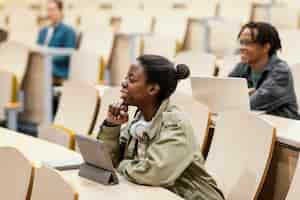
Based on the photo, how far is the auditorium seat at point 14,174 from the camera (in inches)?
80.0

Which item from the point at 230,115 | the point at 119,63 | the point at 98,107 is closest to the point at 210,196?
the point at 230,115

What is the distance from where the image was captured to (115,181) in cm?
229

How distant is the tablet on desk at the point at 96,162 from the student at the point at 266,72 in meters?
1.25

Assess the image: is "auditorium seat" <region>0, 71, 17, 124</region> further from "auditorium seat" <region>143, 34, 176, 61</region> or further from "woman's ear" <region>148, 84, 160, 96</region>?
"woman's ear" <region>148, 84, 160, 96</region>

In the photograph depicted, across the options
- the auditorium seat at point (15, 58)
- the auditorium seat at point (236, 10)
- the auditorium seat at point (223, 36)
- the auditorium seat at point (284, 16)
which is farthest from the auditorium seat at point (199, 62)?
the auditorium seat at point (236, 10)

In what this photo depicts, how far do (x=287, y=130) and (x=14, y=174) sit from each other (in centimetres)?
129

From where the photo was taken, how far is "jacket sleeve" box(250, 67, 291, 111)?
10.9 ft

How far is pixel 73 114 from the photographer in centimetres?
394

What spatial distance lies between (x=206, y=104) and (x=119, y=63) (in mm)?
2750

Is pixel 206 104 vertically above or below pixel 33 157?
above

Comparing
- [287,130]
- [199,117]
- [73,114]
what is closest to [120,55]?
[73,114]

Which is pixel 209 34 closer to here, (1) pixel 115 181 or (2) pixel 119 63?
(2) pixel 119 63

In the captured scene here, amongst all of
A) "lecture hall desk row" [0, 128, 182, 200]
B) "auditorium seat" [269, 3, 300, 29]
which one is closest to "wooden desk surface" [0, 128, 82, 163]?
"lecture hall desk row" [0, 128, 182, 200]

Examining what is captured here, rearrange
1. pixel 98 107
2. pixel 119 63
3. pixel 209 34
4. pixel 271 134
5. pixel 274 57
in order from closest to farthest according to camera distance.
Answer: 1. pixel 271 134
2. pixel 274 57
3. pixel 98 107
4. pixel 119 63
5. pixel 209 34
